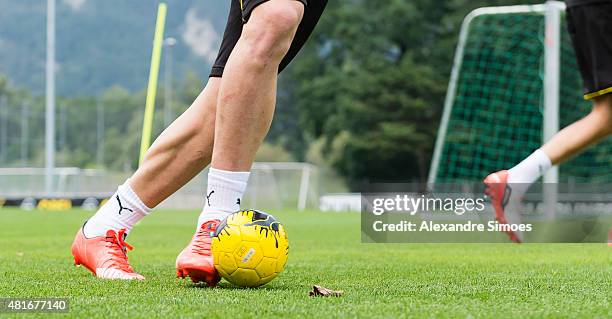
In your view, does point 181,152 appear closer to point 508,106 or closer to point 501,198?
point 501,198

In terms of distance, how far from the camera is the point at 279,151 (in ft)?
148

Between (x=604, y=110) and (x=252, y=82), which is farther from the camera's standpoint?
(x=604, y=110)

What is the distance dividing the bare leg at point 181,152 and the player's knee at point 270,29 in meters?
0.42

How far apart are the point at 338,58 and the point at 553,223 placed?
102 feet

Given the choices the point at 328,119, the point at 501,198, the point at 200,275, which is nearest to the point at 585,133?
the point at 501,198

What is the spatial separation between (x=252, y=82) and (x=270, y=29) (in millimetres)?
163

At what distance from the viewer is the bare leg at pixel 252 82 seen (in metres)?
2.64

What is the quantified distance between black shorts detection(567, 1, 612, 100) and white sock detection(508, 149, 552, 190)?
0.48m

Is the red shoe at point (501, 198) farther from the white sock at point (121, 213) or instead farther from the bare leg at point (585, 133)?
the white sock at point (121, 213)

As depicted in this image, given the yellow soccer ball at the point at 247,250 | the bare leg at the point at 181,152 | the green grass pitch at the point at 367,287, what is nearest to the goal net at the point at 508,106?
the green grass pitch at the point at 367,287

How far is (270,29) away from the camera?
2.64 m

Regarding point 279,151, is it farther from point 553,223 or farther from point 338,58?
point 553,223

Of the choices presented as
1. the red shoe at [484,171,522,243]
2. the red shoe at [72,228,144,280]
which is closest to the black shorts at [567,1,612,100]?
the red shoe at [484,171,522,243]

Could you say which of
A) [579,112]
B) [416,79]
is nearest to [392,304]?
[579,112]
